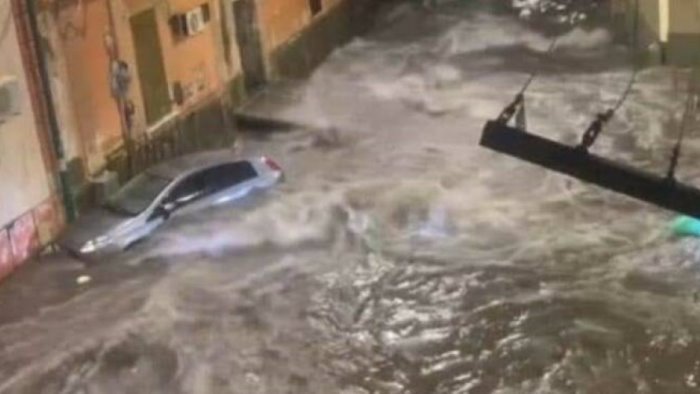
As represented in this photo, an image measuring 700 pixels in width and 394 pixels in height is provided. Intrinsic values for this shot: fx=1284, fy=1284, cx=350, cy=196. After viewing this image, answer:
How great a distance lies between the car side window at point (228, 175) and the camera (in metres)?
18.5

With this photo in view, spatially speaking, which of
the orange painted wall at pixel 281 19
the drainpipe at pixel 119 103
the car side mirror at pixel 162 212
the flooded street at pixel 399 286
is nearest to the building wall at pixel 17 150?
the flooded street at pixel 399 286

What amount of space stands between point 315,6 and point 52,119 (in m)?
12.1

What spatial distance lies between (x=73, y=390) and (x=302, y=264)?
4089 millimetres

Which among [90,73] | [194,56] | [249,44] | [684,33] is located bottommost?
[684,33]

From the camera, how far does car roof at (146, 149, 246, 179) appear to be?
1816 cm

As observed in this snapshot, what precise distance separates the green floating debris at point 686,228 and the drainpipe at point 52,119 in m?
8.37

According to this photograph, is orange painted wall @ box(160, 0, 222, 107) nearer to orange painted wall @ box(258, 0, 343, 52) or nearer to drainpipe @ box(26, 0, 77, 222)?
orange painted wall @ box(258, 0, 343, 52)

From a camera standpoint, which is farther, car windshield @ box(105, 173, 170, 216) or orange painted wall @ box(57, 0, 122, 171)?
orange painted wall @ box(57, 0, 122, 171)

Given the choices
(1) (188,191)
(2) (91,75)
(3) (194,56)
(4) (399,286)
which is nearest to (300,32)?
(3) (194,56)

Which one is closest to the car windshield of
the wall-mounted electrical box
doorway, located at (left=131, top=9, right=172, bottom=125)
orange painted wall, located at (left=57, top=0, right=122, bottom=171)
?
orange painted wall, located at (left=57, top=0, right=122, bottom=171)

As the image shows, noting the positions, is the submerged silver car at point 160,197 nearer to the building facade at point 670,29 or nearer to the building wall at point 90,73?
the building wall at point 90,73

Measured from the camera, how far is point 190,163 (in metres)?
18.4

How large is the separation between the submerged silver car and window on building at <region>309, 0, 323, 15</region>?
32.3ft

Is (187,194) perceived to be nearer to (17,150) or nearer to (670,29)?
(17,150)
